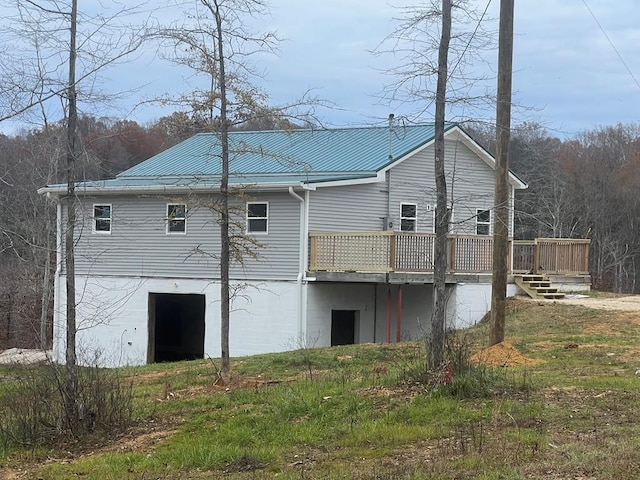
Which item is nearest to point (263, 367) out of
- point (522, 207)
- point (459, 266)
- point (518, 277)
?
point (459, 266)

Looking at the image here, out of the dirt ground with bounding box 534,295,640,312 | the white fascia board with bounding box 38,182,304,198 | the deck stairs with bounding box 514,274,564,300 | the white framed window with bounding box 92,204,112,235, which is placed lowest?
the dirt ground with bounding box 534,295,640,312

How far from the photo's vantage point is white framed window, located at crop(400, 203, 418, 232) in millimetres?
25577

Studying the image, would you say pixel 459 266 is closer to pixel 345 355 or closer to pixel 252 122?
pixel 345 355

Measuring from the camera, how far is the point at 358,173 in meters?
24.6

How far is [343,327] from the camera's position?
80.4 ft

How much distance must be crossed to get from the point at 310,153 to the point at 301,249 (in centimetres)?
527

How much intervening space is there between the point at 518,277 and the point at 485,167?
13.1 ft

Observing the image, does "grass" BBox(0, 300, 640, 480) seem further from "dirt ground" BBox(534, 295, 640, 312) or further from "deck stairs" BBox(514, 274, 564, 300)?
"deck stairs" BBox(514, 274, 564, 300)

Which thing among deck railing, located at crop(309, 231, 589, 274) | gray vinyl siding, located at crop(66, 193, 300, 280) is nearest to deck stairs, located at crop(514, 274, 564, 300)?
deck railing, located at crop(309, 231, 589, 274)

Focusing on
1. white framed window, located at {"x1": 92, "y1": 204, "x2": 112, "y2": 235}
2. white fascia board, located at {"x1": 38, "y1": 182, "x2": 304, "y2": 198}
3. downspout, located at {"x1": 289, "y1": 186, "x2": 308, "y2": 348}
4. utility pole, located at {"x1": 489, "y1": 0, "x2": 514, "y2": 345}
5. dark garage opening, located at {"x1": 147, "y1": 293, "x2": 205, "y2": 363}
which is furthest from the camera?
dark garage opening, located at {"x1": 147, "y1": 293, "x2": 205, "y2": 363}

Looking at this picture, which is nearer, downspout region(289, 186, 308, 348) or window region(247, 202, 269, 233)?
downspout region(289, 186, 308, 348)

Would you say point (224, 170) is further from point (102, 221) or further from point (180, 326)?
point (180, 326)

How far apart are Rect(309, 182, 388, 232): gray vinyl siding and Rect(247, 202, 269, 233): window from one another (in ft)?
4.33

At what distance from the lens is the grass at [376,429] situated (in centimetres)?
744
